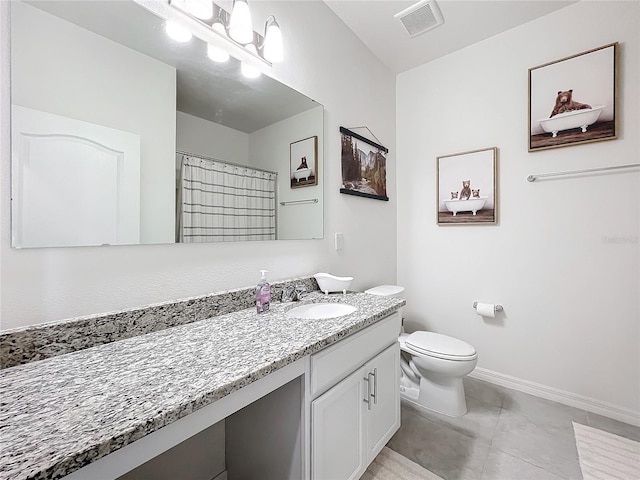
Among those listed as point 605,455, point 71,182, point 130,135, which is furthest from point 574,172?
point 71,182

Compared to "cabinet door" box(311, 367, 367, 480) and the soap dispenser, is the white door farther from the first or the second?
"cabinet door" box(311, 367, 367, 480)

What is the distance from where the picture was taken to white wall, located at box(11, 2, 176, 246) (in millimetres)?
834

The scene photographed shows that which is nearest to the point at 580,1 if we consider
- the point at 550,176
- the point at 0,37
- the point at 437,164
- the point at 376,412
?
the point at 550,176

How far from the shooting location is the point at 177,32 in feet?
3.75

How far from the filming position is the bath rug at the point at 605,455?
4.48ft

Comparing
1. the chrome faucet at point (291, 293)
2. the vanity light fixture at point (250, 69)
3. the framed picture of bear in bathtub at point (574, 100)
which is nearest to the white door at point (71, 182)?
the vanity light fixture at point (250, 69)

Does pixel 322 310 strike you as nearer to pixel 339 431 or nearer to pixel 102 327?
pixel 339 431

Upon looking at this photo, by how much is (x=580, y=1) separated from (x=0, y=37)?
3.02m

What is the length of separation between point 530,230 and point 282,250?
1830mm

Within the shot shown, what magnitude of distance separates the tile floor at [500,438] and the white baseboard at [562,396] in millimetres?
42

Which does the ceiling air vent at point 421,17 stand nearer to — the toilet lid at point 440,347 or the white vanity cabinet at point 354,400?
the white vanity cabinet at point 354,400

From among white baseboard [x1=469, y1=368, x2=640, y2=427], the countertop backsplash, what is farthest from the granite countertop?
white baseboard [x1=469, y1=368, x2=640, y2=427]

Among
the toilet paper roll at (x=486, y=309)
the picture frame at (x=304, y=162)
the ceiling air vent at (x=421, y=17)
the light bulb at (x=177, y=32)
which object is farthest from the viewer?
the toilet paper roll at (x=486, y=309)

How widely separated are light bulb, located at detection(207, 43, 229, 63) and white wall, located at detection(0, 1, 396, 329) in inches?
13.2
